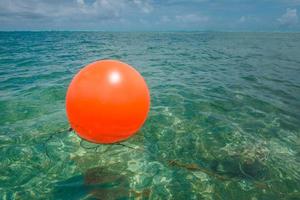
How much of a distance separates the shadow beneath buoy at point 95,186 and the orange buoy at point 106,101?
2.97 feet

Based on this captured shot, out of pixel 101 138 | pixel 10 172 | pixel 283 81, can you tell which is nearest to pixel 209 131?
pixel 101 138

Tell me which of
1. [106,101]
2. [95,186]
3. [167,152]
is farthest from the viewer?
[167,152]

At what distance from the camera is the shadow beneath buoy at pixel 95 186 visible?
457cm

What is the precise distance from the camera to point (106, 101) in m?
4.03

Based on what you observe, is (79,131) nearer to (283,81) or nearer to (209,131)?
(209,131)

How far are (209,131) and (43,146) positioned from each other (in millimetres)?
3993

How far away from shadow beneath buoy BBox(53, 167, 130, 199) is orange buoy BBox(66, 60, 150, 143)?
2.97 feet

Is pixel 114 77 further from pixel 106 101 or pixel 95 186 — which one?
pixel 95 186

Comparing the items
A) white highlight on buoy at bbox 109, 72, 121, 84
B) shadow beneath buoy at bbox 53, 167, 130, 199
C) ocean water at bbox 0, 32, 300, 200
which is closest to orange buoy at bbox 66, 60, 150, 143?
white highlight on buoy at bbox 109, 72, 121, 84

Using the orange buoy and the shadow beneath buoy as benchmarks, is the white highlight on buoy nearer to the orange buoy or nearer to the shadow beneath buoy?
the orange buoy

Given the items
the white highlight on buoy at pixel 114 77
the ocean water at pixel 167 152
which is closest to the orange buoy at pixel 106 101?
the white highlight on buoy at pixel 114 77

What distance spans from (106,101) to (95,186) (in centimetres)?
169

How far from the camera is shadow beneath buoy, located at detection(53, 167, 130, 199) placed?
4.57 meters

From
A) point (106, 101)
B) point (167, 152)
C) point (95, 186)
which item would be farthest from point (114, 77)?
point (167, 152)
